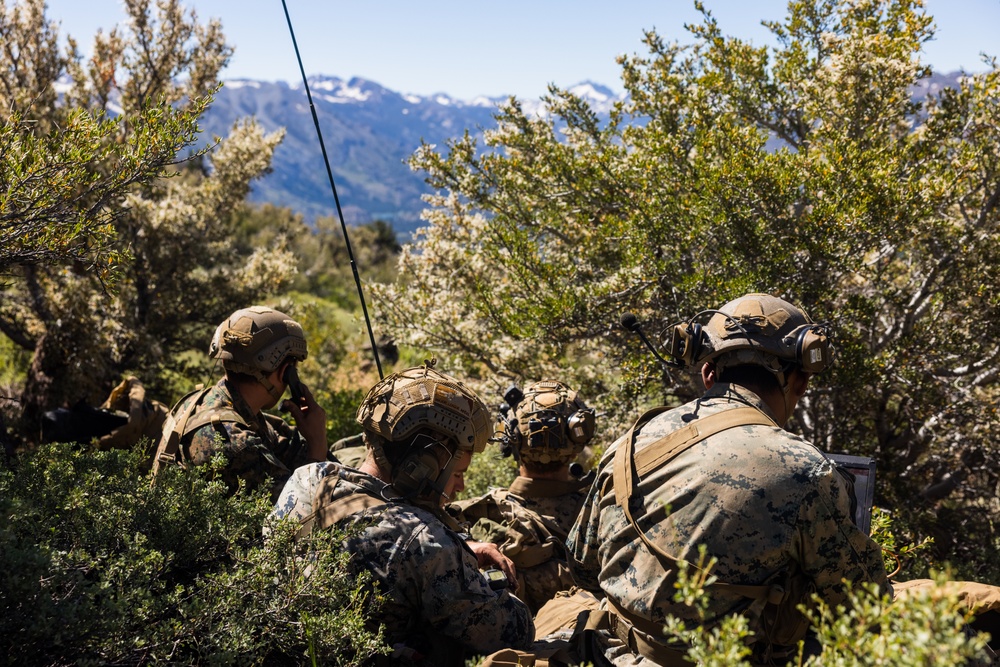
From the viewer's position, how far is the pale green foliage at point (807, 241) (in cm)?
567

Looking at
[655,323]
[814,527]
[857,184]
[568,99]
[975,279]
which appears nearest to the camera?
[814,527]

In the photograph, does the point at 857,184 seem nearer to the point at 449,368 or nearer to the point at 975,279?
the point at 975,279

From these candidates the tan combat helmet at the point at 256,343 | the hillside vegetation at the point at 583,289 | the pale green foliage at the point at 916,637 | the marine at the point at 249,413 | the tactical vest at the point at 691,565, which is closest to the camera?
the pale green foliage at the point at 916,637

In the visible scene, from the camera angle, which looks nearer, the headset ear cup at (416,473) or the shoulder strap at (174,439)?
the headset ear cup at (416,473)

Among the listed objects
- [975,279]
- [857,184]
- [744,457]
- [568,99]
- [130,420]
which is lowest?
[130,420]

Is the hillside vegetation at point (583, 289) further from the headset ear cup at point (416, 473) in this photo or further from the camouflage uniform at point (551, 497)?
the camouflage uniform at point (551, 497)

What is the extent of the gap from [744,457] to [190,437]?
3.15m

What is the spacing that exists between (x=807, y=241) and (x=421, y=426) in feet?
12.3

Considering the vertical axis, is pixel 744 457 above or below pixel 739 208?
below

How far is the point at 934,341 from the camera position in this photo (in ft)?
20.0

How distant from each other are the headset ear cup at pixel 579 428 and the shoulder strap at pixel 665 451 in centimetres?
115

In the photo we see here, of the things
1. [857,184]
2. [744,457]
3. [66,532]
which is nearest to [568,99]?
[857,184]

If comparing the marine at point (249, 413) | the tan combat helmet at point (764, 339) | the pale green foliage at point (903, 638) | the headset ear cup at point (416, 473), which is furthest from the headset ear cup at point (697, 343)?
the marine at point (249, 413)

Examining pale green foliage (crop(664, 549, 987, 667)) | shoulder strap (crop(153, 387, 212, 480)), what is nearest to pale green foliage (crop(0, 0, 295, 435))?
shoulder strap (crop(153, 387, 212, 480))
